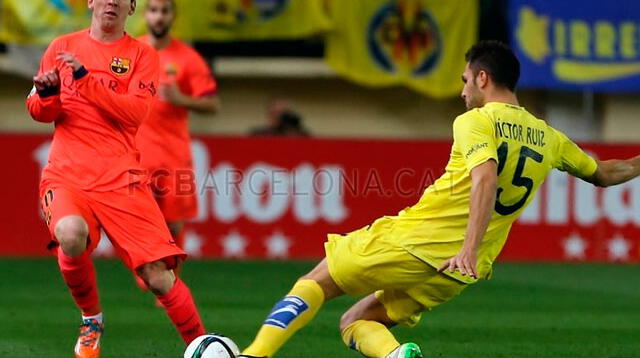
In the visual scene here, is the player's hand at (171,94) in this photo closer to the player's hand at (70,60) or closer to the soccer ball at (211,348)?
the player's hand at (70,60)

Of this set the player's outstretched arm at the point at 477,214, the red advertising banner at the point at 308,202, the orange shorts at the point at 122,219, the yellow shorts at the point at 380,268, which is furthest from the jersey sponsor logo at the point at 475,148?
the red advertising banner at the point at 308,202

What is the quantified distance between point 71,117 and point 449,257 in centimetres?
222

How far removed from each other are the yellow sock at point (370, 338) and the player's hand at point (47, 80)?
6.47 feet

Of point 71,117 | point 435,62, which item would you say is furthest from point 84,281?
point 435,62

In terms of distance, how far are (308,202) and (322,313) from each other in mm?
4574

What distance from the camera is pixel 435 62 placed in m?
18.4

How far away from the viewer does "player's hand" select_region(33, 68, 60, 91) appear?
23.6 ft

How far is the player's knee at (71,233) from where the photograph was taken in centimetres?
724

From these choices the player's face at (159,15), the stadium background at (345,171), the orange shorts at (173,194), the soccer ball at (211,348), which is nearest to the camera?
the soccer ball at (211,348)

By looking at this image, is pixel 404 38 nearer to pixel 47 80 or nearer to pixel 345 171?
pixel 345 171

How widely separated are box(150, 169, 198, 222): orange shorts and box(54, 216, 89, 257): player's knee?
131 inches

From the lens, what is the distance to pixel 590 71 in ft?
60.1

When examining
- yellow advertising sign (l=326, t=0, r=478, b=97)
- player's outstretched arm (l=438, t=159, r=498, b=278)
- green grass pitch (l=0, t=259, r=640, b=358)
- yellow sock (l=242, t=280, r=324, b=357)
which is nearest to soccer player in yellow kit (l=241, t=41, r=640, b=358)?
yellow sock (l=242, t=280, r=324, b=357)

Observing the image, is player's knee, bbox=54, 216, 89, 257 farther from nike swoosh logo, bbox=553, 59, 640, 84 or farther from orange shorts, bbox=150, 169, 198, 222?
nike swoosh logo, bbox=553, 59, 640, 84
